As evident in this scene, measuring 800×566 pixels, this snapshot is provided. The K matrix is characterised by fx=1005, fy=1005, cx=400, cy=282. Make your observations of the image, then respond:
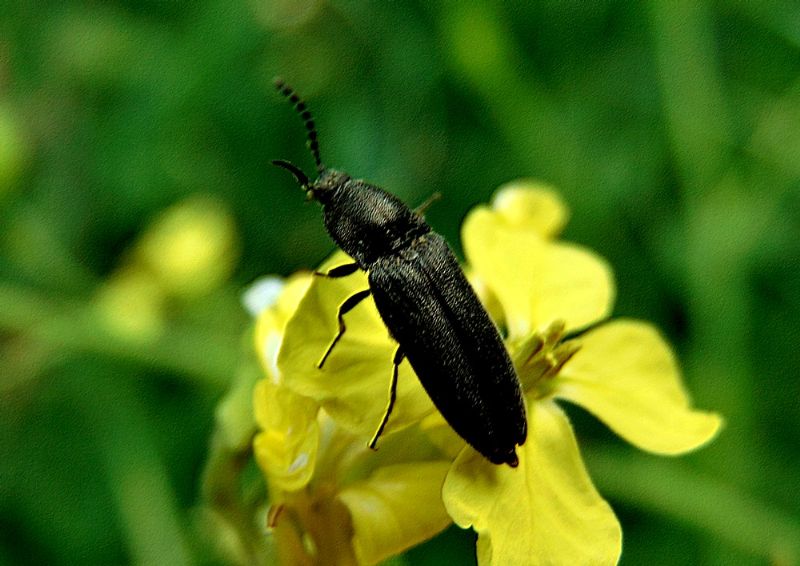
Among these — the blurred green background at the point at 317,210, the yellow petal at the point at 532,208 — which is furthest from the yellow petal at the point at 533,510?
the blurred green background at the point at 317,210

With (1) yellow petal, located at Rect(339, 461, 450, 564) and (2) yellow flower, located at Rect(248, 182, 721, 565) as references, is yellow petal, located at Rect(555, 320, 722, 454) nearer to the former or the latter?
(2) yellow flower, located at Rect(248, 182, 721, 565)

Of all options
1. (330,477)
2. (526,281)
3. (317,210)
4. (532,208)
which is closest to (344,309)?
(330,477)

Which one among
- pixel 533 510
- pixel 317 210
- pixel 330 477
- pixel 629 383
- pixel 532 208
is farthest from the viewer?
pixel 317 210

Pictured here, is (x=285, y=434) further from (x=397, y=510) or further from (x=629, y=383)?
(x=629, y=383)

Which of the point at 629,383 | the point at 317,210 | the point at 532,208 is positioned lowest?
the point at 317,210

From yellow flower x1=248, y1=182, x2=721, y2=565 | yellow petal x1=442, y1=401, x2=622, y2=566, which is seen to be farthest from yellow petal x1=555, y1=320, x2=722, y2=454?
yellow petal x1=442, y1=401, x2=622, y2=566

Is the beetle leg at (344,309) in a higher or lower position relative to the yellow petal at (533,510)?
higher

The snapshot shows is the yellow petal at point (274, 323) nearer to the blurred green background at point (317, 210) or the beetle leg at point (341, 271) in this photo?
the beetle leg at point (341, 271)
